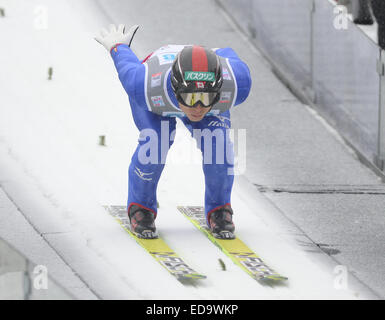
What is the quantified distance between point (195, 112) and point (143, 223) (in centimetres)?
116

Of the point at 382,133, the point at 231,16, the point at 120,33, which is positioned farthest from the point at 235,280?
the point at 231,16

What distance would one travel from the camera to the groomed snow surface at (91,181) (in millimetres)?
8250

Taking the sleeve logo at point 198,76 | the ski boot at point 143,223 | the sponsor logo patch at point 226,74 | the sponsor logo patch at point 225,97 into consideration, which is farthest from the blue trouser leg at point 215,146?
the sleeve logo at point 198,76

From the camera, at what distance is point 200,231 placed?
915 cm

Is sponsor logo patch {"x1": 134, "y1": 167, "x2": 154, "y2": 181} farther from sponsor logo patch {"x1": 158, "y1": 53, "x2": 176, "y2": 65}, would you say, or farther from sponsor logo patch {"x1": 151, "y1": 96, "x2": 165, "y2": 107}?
sponsor logo patch {"x1": 158, "y1": 53, "x2": 176, "y2": 65}

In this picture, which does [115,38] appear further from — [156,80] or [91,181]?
[91,181]

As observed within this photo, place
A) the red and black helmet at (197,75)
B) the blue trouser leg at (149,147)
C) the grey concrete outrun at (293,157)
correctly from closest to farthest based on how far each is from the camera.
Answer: the red and black helmet at (197,75) → the blue trouser leg at (149,147) → the grey concrete outrun at (293,157)

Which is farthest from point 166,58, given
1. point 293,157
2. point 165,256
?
point 293,157

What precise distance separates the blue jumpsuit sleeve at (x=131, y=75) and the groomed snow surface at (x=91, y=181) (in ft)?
3.74

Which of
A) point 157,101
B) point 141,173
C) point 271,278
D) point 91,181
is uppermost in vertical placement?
point 157,101

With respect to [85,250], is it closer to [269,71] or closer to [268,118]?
[268,118]

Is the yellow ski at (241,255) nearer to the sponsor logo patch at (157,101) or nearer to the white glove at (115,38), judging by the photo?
the sponsor logo patch at (157,101)

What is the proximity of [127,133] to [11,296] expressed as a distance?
452cm

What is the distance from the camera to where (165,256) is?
8617 mm
